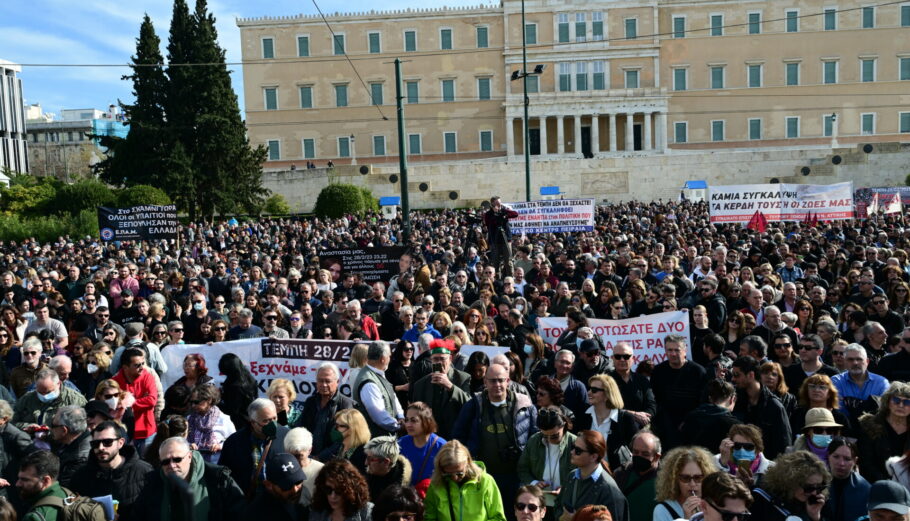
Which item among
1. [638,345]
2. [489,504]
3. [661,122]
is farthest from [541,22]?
[489,504]

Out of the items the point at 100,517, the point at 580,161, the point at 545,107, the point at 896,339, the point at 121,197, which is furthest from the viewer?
the point at 545,107

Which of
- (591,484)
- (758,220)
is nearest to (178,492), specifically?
(591,484)

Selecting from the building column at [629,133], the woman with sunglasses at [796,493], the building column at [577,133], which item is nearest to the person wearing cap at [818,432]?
the woman with sunglasses at [796,493]

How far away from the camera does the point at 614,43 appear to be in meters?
58.5

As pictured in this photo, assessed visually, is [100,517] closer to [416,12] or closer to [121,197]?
[121,197]

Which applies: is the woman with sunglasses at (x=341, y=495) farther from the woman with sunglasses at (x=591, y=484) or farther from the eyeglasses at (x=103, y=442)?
the eyeglasses at (x=103, y=442)

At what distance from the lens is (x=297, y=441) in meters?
5.00

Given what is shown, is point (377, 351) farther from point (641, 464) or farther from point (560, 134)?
point (560, 134)

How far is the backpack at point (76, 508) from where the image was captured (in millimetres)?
4703

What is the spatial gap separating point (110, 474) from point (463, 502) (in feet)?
7.07

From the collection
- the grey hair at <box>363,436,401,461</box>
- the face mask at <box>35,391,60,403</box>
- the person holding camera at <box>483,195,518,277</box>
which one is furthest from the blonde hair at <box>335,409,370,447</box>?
the person holding camera at <box>483,195,518,277</box>

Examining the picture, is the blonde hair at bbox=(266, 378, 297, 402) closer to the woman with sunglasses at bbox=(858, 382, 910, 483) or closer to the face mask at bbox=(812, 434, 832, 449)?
the face mask at bbox=(812, 434, 832, 449)

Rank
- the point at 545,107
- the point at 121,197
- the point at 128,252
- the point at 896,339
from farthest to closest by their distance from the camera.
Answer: the point at 545,107 < the point at 121,197 < the point at 128,252 < the point at 896,339

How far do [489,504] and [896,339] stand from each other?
4699 mm
